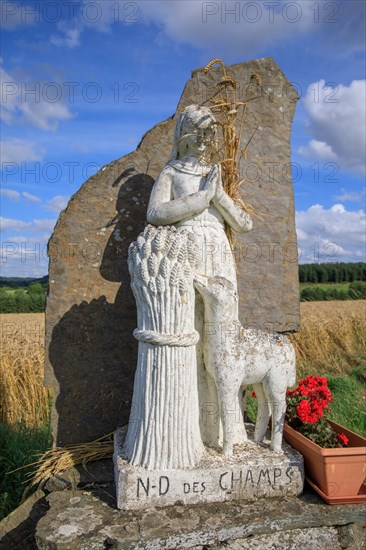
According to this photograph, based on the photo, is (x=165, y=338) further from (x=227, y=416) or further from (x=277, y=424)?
(x=277, y=424)

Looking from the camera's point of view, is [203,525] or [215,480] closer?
[203,525]

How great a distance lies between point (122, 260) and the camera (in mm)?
4238

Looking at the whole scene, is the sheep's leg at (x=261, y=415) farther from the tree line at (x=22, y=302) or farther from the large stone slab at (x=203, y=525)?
the tree line at (x=22, y=302)

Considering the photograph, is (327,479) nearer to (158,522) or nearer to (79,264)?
(158,522)

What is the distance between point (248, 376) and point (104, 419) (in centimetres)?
160

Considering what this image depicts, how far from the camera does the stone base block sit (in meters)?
2.95

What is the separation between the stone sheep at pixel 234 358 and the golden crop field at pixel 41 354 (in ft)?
13.3

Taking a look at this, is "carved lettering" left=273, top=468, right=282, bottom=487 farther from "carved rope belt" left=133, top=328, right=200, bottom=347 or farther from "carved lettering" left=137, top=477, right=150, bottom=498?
"carved rope belt" left=133, top=328, right=200, bottom=347

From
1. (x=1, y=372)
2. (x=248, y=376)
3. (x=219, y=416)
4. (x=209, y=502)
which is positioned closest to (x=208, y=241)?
(x=248, y=376)

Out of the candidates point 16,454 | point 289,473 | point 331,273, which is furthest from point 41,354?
point 331,273

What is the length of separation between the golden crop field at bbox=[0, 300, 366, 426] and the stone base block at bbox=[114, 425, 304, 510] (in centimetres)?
380

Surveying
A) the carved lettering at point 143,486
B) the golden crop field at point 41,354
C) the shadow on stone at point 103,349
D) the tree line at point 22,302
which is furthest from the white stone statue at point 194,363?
the tree line at point 22,302

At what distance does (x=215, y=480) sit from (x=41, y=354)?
5.08 meters

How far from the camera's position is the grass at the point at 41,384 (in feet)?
16.5
